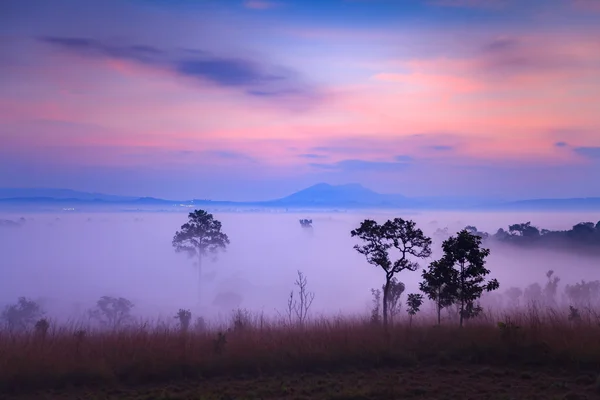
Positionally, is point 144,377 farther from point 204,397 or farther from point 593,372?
point 593,372

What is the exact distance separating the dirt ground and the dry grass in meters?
0.43

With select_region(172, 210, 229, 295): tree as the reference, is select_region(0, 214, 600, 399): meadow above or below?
below

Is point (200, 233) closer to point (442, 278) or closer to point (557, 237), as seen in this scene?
point (442, 278)

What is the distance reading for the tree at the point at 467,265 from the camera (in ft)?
46.0

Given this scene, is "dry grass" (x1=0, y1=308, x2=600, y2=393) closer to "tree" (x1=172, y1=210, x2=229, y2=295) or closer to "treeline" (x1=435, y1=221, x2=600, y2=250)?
"tree" (x1=172, y1=210, x2=229, y2=295)

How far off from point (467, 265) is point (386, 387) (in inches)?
307

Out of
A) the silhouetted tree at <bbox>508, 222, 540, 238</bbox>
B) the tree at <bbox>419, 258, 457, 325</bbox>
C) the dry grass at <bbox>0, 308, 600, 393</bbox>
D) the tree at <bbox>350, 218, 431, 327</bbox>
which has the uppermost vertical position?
the silhouetted tree at <bbox>508, 222, 540, 238</bbox>

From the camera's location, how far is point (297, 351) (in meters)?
10.0

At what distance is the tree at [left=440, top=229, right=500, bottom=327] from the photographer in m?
14.0

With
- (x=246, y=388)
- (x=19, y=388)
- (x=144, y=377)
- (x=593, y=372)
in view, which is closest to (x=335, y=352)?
(x=246, y=388)

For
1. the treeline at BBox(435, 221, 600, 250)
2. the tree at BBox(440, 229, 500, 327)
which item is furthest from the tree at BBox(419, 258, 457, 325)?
the treeline at BBox(435, 221, 600, 250)

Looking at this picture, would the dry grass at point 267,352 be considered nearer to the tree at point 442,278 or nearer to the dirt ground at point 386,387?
the dirt ground at point 386,387

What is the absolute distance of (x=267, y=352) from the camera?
9.96 m

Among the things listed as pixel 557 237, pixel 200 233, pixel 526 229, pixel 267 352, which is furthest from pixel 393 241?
pixel 557 237
